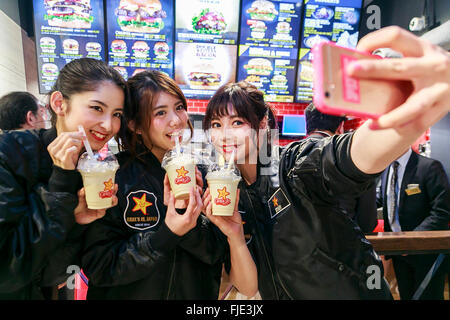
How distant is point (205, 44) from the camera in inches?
150

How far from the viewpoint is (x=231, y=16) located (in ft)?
12.3

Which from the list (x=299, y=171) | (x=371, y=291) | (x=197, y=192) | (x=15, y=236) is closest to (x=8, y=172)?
(x=15, y=236)

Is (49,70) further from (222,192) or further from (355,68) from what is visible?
(355,68)

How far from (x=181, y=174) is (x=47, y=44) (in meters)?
3.60

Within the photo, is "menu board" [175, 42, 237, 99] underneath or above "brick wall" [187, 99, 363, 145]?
above

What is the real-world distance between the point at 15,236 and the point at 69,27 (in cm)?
354

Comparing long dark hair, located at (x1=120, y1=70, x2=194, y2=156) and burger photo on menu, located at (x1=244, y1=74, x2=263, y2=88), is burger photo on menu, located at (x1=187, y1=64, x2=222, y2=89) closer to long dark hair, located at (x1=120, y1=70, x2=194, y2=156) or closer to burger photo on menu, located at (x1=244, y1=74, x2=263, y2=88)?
burger photo on menu, located at (x1=244, y1=74, x2=263, y2=88)

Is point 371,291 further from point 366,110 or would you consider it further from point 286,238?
point 366,110

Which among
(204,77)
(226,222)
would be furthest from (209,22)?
(226,222)

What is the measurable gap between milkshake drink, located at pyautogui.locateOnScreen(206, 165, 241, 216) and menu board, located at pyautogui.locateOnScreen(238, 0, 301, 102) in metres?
3.10

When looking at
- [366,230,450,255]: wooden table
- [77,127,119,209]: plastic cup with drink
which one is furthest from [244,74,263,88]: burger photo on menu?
[77,127,119,209]: plastic cup with drink

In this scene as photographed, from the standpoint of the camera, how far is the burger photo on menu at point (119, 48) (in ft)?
12.0

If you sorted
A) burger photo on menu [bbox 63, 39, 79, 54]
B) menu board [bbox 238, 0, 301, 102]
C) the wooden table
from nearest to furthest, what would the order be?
the wooden table, burger photo on menu [bbox 63, 39, 79, 54], menu board [bbox 238, 0, 301, 102]

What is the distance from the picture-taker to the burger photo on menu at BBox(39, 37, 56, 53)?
11.5ft
